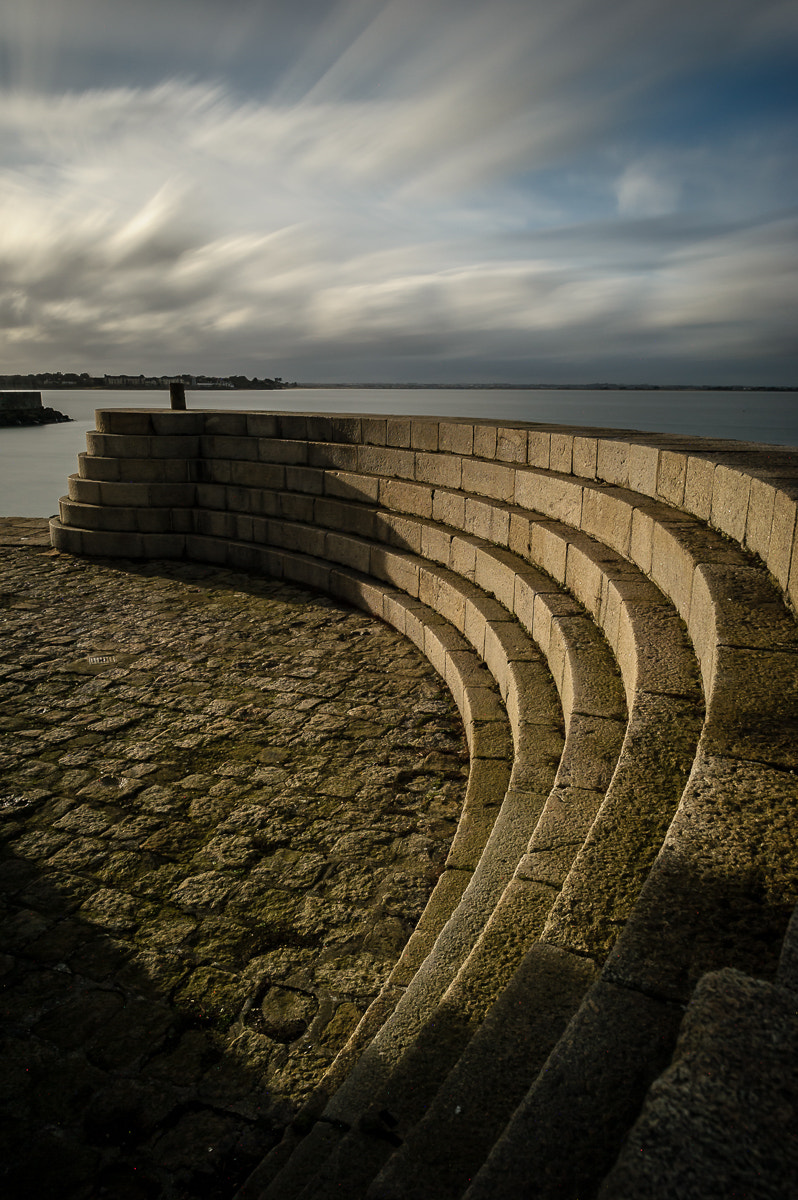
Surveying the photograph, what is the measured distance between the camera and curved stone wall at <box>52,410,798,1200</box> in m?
1.46

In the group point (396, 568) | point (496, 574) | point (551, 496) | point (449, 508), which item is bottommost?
point (396, 568)

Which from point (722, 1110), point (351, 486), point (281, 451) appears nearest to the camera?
point (722, 1110)

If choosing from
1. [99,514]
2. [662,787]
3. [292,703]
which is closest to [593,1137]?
[662,787]

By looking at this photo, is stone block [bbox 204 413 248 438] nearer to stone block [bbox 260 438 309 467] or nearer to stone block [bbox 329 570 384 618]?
stone block [bbox 260 438 309 467]

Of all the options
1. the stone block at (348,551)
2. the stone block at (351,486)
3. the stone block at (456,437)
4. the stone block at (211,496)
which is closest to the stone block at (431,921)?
the stone block at (348,551)

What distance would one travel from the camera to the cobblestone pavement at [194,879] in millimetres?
2375

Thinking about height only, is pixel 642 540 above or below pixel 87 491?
above

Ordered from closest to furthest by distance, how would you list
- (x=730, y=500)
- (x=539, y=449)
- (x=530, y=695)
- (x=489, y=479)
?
(x=730, y=500)
(x=530, y=695)
(x=539, y=449)
(x=489, y=479)

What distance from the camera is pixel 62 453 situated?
4306cm

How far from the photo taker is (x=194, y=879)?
3.50m

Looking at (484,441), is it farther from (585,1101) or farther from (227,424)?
(585,1101)

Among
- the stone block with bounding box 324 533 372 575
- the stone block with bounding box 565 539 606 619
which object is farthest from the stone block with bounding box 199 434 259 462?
the stone block with bounding box 565 539 606 619

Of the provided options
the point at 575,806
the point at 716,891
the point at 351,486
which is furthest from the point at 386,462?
the point at 716,891

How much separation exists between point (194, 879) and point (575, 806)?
1825mm
